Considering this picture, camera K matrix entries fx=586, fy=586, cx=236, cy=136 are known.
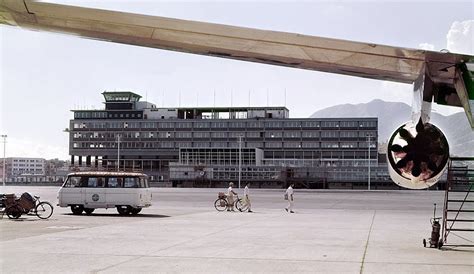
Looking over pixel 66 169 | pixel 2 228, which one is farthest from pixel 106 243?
pixel 66 169

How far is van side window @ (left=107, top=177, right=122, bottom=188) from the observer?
35.2 meters

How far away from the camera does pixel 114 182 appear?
35.2 metres

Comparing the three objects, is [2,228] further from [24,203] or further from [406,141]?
A: [406,141]

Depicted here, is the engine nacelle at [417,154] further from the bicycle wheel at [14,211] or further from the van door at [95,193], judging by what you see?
the van door at [95,193]

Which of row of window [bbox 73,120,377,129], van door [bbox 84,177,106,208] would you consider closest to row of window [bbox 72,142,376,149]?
row of window [bbox 73,120,377,129]

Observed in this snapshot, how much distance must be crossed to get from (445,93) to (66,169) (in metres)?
184

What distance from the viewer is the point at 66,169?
18600 cm

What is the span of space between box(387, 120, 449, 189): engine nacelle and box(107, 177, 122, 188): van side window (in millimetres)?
25116

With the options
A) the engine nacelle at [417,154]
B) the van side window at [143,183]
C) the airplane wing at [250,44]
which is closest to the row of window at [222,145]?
the van side window at [143,183]

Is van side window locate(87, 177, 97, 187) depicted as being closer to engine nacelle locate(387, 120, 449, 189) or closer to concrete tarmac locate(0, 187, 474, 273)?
concrete tarmac locate(0, 187, 474, 273)

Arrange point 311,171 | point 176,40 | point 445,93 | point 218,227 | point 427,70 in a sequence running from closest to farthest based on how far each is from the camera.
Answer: point 176,40 → point 427,70 → point 445,93 → point 218,227 → point 311,171

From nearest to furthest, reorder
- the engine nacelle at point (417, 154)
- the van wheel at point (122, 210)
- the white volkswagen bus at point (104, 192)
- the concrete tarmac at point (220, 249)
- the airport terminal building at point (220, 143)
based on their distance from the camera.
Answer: the engine nacelle at point (417, 154), the concrete tarmac at point (220, 249), the white volkswagen bus at point (104, 192), the van wheel at point (122, 210), the airport terminal building at point (220, 143)

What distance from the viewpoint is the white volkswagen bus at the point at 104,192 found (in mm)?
34844

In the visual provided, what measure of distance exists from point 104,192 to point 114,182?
2.73 feet
